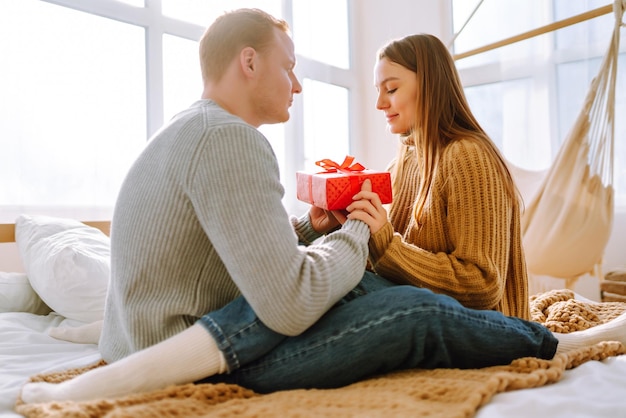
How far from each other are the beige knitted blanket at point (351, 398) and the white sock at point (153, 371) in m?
0.03

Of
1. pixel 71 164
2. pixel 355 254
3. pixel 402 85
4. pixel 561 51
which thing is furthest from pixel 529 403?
pixel 561 51

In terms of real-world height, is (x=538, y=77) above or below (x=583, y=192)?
above

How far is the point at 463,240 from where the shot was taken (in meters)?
1.11

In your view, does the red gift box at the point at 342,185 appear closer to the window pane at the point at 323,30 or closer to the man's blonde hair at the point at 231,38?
the man's blonde hair at the point at 231,38

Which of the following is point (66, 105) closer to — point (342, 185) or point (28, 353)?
point (28, 353)

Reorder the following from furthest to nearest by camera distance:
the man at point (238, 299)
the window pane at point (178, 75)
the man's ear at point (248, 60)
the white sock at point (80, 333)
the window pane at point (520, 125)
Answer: the window pane at point (520, 125), the window pane at point (178, 75), the white sock at point (80, 333), the man's ear at point (248, 60), the man at point (238, 299)

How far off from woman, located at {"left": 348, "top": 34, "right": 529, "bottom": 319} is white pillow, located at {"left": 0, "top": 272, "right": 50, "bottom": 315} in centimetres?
90

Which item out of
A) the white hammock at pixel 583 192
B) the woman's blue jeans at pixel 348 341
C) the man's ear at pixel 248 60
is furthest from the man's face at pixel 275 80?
the white hammock at pixel 583 192

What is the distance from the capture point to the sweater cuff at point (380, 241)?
1037 mm

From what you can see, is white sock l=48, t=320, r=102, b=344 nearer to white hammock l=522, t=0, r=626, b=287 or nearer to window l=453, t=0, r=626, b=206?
white hammock l=522, t=0, r=626, b=287

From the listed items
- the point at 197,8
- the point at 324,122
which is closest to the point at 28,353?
the point at 197,8

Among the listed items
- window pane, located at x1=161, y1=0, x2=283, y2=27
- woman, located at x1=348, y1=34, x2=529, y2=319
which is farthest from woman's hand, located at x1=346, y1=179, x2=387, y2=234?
window pane, located at x1=161, y1=0, x2=283, y2=27

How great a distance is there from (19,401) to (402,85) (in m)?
0.98

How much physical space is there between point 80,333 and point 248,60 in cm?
67
